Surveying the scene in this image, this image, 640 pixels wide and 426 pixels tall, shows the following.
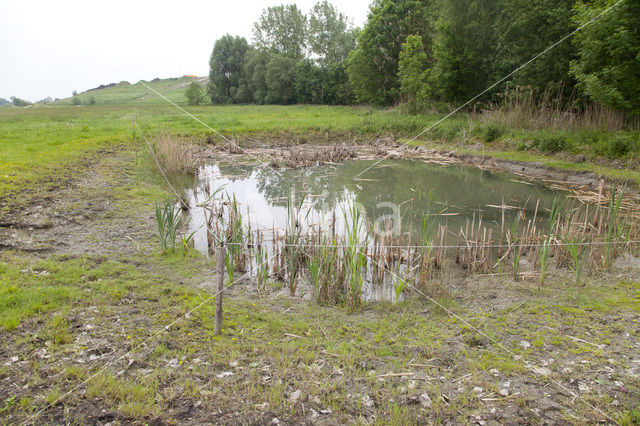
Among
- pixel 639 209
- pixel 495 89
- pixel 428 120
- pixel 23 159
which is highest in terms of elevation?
pixel 495 89

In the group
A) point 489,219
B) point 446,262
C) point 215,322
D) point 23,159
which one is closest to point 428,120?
point 489,219

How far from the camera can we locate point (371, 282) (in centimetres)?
599

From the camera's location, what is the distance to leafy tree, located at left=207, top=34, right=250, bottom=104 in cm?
5706

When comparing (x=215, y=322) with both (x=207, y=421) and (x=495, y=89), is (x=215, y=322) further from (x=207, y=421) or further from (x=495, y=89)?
(x=495, y=89)

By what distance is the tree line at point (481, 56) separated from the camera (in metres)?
11.8

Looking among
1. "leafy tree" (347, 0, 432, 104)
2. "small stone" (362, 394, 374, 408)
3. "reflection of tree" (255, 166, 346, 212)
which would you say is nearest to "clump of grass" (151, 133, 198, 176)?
"reflection of tree" (255, 166, 346, 212)

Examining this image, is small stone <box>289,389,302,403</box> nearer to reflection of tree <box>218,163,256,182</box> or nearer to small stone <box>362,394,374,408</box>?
Result: small stone <box>362,394,374,408</box>

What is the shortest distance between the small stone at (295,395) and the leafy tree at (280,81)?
51.1 m

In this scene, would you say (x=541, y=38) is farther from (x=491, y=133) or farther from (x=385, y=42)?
(x=385, y=42)

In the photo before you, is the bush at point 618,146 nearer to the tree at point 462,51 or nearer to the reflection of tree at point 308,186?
the reflection of tree at point 308,186

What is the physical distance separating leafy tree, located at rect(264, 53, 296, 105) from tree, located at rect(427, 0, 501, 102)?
102ft

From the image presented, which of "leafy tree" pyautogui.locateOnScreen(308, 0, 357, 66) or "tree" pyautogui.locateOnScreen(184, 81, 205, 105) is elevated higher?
"leafy tree" pyautogui.locateOnScreen(308, 0, 357, 66)

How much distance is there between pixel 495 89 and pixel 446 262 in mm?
19550

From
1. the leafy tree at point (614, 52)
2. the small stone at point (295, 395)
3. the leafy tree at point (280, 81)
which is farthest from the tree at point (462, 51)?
the leafy tree at point (280, 81)
